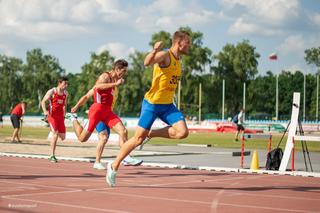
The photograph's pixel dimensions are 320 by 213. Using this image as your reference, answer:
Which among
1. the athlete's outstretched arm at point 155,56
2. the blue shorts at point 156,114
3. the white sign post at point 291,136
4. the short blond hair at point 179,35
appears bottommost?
the white sign post at point 291,136

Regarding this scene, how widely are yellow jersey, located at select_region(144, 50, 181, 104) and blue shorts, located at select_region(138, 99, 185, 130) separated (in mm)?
82

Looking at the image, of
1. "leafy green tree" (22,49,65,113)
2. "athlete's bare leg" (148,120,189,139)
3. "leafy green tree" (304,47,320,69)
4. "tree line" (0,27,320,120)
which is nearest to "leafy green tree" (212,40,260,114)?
"tree line" (0,27,320,120)

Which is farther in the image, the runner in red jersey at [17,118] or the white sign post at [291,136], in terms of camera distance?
the runner in red jersey at [17,118]

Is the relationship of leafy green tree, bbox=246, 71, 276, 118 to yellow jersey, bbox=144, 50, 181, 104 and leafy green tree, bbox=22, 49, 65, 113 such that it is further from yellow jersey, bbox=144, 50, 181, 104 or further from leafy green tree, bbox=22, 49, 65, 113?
yellow jersey, bbox=144, 50, 181, 104

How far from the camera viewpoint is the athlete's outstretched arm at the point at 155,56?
29.6 feet

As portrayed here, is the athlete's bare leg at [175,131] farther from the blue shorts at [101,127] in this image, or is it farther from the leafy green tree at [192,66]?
the leafy green tree at [192,66]

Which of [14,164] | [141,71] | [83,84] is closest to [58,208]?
[14,164]

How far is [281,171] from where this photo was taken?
1398cm

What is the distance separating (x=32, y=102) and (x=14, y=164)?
113544 mm

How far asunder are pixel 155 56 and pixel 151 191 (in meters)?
2.12

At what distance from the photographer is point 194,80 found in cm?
10025

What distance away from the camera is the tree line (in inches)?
4005

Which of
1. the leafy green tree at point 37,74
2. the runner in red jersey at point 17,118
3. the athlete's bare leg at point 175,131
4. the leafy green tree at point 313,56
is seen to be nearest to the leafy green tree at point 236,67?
the leafy green tree at point 313,56

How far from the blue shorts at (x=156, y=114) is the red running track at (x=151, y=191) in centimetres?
107
